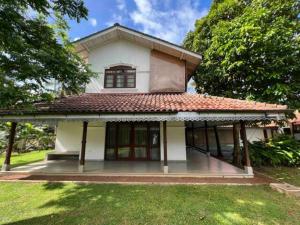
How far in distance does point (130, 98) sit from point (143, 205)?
263 inches

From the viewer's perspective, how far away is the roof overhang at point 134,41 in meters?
12.2

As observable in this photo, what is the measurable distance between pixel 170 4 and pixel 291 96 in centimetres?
1101

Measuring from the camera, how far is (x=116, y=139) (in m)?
12.1

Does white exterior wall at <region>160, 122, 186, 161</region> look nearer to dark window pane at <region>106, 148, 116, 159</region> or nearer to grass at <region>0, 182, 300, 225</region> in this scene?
dark window pane at <region>106, 148, 116, 159</region>

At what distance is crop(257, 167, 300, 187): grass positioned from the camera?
28.2 feet

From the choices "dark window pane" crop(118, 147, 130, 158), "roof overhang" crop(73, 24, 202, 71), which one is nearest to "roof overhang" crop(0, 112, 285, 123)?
"dark window pane" crop(118, 147, 130, 158)

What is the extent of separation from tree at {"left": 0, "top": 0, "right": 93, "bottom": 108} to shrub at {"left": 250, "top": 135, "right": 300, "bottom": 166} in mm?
11855

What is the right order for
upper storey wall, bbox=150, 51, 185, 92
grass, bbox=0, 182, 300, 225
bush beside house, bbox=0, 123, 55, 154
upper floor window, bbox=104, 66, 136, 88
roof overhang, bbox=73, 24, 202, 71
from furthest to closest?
bush beside house, bbox=0, 123, 55, 154, upper floor window, bbox=104, 66, 136, 88, upper storey wall, bbox=150, 51, 185, 92, roof overhang, bbox=73, 24, 202, 71, grass, bbox=0, 182, 300, 225

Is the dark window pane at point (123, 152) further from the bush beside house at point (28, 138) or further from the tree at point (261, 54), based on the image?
the bush beside house at point (28, 138)

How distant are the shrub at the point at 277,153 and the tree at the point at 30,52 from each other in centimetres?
1186

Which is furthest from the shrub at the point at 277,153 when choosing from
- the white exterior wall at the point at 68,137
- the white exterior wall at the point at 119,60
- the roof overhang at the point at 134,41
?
the white exterior wall at the point at 68,137

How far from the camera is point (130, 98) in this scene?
37.0 ft

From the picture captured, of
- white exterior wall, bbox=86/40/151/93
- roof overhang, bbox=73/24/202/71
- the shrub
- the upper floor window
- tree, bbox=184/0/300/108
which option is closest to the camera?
the shrub

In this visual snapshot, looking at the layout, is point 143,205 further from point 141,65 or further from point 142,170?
point 141,65
